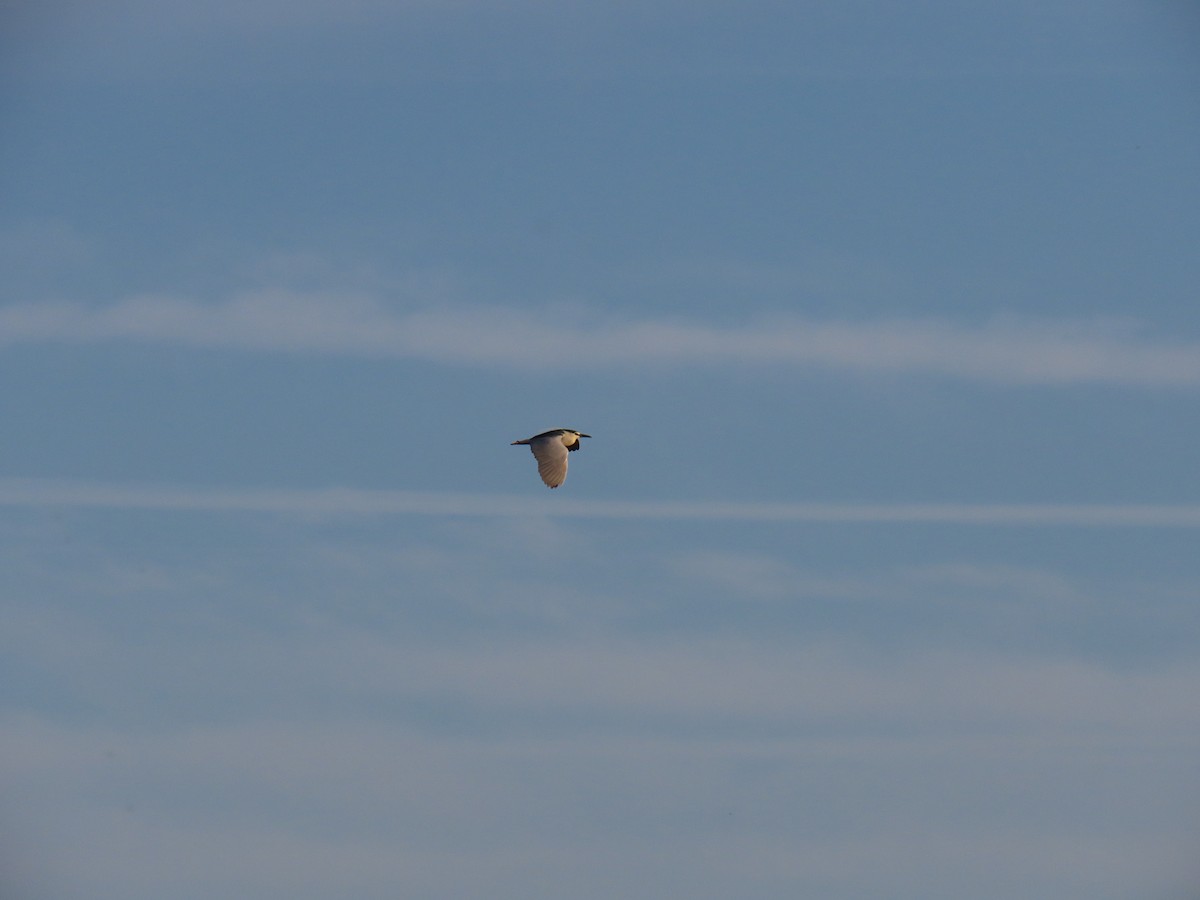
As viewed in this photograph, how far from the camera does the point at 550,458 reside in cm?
8181

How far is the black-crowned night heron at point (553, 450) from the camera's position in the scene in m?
80.5

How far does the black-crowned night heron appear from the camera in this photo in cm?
8050

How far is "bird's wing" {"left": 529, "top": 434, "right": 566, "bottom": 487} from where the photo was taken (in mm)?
80375

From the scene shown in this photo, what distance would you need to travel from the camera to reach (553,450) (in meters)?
82.6

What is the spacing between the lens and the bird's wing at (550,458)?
264ft

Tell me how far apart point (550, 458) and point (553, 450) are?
0.86 m

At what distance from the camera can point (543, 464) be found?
81312mm
